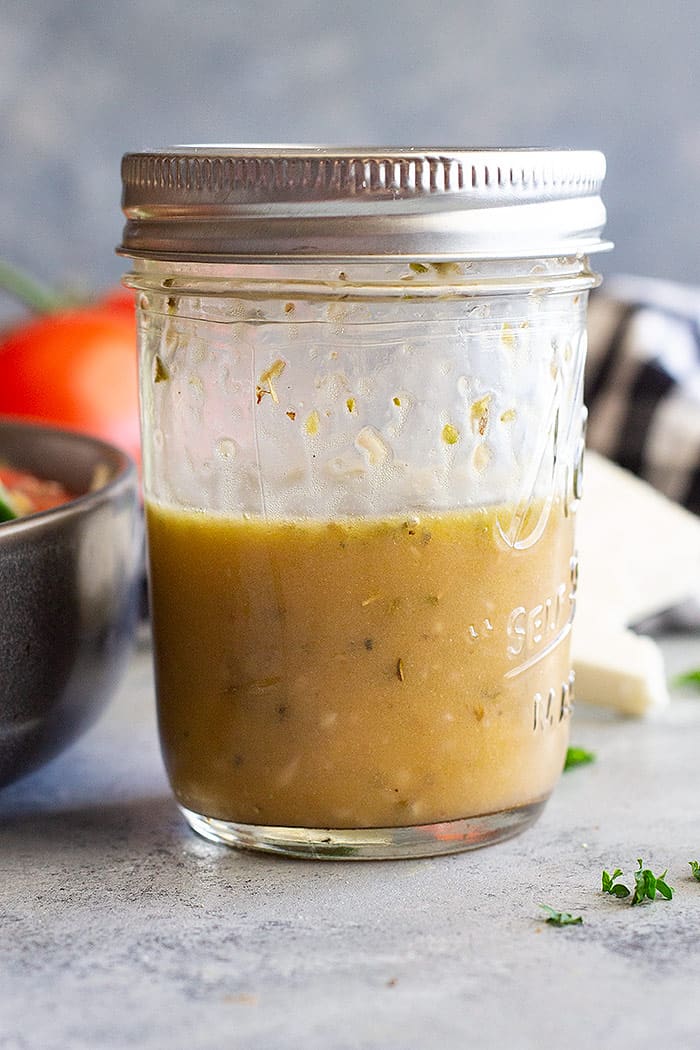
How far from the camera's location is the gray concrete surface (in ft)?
2.16

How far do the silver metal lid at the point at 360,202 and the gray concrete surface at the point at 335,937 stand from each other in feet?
1.17

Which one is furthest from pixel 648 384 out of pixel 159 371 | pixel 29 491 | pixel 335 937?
pixel 335 937

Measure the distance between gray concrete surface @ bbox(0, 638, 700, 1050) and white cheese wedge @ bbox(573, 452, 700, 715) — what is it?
0.45 ft

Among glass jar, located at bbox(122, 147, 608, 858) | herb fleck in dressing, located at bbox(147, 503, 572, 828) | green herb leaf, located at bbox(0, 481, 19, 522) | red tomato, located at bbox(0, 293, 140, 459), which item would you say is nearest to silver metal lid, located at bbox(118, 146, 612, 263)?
glass jar, located at bbox(122, 147, 608, 858)

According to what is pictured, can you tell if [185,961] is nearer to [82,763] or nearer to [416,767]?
[416,767]

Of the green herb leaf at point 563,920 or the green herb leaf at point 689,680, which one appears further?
the green herb leaf at point 689,680

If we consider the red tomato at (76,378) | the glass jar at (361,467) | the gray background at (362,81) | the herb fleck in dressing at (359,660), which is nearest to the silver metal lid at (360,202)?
the glass jar at (361,467)

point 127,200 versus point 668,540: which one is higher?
point 127,200

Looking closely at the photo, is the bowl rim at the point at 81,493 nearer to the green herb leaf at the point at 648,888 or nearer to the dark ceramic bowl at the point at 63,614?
the dark ceramic bowl at the point at 63,614

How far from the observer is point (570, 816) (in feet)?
3.06

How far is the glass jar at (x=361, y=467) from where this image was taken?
750 mm

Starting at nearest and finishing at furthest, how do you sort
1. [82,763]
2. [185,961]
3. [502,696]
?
1. [185,961]
2. [502,696]
3. [82,763]

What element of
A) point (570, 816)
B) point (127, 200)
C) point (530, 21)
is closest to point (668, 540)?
point (570, 816)

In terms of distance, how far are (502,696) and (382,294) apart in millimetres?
246
